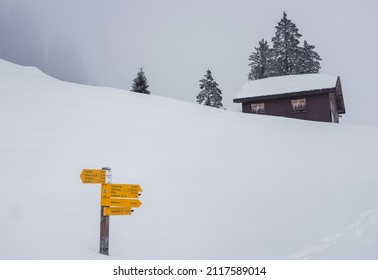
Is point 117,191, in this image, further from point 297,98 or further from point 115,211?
point 297,98

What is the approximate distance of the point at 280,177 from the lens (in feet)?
40.2

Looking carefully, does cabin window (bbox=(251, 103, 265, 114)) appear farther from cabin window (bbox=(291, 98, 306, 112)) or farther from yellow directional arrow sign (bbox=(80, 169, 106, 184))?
yellow directional arrow sign (bbox=(80, 169, 106, 184))

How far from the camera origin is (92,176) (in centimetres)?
608

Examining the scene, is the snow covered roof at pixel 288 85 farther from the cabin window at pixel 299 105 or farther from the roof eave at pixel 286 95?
the cabin window at pixel 299 105

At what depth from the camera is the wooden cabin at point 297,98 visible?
31141 millimetres

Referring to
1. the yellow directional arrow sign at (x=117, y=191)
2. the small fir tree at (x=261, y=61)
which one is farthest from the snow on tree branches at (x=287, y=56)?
the yellow directional arrow sign at (x=117, y=191)

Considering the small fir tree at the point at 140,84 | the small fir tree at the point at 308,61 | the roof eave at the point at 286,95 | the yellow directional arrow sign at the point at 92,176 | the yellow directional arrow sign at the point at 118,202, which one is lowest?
the yellow directional arrow sign at the point at 118,202

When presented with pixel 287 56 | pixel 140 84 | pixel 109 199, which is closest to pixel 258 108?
pixel 140 84

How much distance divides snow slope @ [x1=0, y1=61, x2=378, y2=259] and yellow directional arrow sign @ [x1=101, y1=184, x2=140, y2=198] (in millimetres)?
1046

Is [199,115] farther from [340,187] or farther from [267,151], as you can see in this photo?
[340,187]

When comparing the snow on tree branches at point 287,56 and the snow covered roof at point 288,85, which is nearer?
the snow covered roof at point 288,85

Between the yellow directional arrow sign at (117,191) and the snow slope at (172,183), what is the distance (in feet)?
3.43

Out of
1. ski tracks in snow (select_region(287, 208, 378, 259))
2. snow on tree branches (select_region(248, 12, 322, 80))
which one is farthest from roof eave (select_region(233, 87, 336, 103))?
ski tracks in snow (select_region(287, 208, 378, 259))

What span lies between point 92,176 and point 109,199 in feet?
1.61
